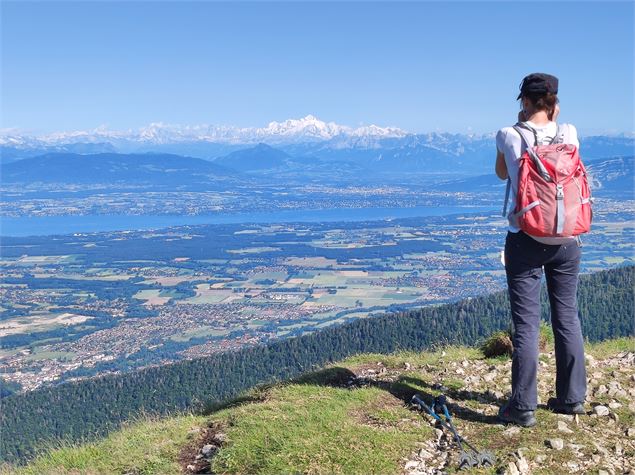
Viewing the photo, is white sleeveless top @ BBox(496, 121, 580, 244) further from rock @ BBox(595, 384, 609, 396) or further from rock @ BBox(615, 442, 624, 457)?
rock @ BBox(595, 384, 609, 396)

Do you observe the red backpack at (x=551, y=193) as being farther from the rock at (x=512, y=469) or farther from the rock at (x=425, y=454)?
the rock at (x=425, y=454)

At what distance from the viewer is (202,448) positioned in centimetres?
553

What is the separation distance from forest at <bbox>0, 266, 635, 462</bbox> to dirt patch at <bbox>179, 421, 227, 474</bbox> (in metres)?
19.0

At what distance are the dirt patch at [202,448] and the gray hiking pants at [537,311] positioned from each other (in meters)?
2.77

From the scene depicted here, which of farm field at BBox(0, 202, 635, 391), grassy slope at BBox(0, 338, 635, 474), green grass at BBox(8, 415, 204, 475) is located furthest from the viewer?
farm field at BBox(0, 202, 635, 391)

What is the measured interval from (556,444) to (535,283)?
1.39 meters

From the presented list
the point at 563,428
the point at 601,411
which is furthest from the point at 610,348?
the point at 563,428

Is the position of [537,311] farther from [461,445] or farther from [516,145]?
[516,145]

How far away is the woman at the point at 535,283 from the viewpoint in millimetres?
5254

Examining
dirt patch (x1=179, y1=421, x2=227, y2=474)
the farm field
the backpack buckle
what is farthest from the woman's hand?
the farm field

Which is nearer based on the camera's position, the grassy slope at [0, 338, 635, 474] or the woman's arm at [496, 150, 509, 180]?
the grassy slope at [0, 338, 635, 474]

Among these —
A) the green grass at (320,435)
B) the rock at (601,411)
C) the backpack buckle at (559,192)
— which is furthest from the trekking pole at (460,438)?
the backpack buckle at (559,192)

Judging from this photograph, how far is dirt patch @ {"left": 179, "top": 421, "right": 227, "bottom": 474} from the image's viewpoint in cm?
521

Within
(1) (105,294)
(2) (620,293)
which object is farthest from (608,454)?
(1) (105,294)
